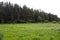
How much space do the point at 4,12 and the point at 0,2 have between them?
33283mm

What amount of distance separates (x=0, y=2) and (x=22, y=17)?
35.5 meters

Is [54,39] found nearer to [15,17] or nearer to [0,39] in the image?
[0,39]

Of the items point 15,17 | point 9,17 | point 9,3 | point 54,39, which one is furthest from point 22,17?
point 54,39

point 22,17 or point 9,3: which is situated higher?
point 9,3

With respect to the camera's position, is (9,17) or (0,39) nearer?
(0,39)

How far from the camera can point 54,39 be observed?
1825cm

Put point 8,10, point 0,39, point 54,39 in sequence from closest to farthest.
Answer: point 0,39 → point 54,39 → point 8,10

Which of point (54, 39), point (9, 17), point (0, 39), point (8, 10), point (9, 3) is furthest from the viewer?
point (9, 3)

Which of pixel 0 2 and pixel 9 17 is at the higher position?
pixel 0 2

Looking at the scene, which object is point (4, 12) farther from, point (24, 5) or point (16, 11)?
point (24, 5)

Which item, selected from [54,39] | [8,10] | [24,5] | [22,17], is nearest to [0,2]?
[24,5]

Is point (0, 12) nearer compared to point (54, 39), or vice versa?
point (54, 39)

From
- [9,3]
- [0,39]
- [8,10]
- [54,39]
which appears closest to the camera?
[0,39]

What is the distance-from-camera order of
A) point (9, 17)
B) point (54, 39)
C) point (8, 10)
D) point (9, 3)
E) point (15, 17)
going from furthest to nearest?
point (9, 3)
point (8, 10)
point (15, 17)
point (9, 17)
point (54, 39)
